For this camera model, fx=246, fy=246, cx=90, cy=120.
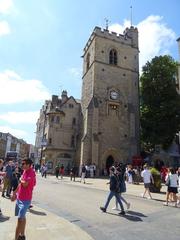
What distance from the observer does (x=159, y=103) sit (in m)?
32.1

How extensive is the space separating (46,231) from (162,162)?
31711 mm

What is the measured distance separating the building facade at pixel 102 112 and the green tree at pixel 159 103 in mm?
2752

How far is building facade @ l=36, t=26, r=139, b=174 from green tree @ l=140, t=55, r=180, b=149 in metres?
2.75

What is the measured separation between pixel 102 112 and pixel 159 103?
25.3ft

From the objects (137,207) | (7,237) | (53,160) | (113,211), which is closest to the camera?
(7,237)

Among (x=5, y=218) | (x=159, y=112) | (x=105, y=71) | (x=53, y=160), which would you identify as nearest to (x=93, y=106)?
(x=105, y=71)

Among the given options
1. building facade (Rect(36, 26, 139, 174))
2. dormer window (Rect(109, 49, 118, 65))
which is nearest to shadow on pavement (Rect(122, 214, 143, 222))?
building facade (Rect(36, 26, 139, 174))

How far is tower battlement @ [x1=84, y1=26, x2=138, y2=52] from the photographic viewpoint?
3733 centimetres

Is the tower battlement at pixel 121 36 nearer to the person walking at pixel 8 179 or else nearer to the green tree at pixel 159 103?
the green tree at pixel 159 103

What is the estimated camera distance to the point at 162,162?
35.5 meters

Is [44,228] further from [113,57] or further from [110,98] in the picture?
[113,57]

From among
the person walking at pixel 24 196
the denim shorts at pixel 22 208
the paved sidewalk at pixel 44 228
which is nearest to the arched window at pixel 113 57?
the paved sidewalk at pixel 44 228

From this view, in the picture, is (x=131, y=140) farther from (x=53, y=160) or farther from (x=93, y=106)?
(x=53, y=160)

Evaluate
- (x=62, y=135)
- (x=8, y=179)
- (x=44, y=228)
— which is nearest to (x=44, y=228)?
(x=44, y=228)
